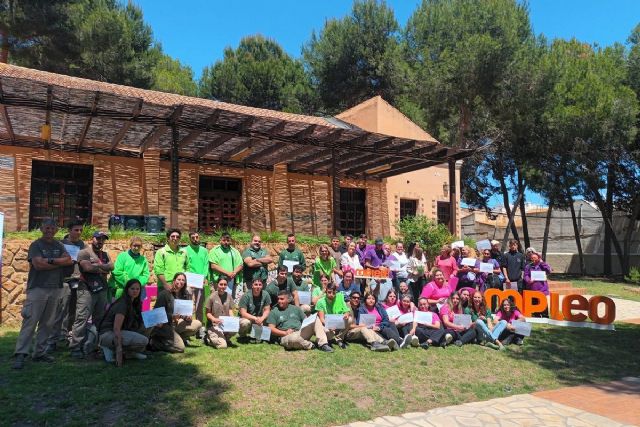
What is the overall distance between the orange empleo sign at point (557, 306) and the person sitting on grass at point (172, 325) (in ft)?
18.2

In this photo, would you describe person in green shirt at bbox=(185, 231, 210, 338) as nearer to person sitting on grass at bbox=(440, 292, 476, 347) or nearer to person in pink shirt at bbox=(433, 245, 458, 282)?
person sitting on grass at bbox=(440, 292, 476, 347)

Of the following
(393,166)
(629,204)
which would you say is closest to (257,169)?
(393,166)

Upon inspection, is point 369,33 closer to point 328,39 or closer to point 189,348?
point 328,39

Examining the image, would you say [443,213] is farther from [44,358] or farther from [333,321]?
[44,358]

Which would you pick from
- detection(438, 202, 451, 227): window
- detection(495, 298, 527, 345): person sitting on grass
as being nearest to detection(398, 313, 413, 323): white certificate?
detection(495, 298, 527, 345): person sitting on grass

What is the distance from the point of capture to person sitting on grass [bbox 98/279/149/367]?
5.25 meters

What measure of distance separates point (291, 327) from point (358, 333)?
1.01 m

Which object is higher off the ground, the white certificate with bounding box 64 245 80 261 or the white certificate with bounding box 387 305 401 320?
the white certificate with bounding box 64 245 80 261

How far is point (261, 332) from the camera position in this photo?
662 cm

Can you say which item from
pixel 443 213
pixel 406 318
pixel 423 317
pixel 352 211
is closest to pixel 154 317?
pixel 406 318

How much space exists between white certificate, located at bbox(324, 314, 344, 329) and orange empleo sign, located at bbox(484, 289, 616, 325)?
355 cm

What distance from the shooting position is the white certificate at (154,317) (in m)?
5.46

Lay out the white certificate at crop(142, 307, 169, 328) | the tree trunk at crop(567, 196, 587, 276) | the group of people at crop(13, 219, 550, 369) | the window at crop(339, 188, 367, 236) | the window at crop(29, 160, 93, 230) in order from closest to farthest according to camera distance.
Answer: the group of people at crop(13, 219, 550, 369), the white certificate at crop(142, 307, 169, 328), the window at crop(29, 160, 93, 230), the window at crop(339, 188, 367, 236), the tree trunk at crop(567, 196, 587, 276)

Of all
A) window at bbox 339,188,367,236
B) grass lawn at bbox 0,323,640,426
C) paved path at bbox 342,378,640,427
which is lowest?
paved path at bbox 342,378,640,427
